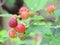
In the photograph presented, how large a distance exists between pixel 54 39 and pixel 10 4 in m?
1.66

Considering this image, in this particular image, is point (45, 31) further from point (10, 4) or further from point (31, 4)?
point (10, 4)

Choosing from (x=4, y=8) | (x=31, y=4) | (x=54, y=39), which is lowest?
(x=4, y=8)

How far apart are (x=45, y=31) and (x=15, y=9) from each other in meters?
1.62

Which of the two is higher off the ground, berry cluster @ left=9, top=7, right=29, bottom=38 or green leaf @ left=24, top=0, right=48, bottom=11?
green leaf @ left=24, top=0, right=48, bottom=11

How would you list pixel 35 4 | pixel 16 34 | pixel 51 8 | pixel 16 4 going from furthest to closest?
pixel 16 4, pixel 51 8, pixel 16 34, pixel 35 4

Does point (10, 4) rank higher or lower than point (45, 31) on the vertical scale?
lower

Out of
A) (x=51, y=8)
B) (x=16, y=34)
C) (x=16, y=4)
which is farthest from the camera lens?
(x=16, y=4)

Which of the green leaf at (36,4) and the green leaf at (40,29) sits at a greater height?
the green leaf at (36,4)

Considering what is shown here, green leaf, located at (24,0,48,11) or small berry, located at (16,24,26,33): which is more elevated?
green leaf, located at (24,0,48,11)

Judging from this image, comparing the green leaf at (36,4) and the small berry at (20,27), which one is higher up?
the green leaf at (36,4)

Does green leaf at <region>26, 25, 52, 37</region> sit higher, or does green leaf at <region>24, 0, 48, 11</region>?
green leaf at <region>24, 0, 48, 11</region>

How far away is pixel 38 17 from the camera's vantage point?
2.82 ft

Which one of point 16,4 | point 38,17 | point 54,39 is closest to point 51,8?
point 38,17

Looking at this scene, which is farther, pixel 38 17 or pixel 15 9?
pixel 15 9
